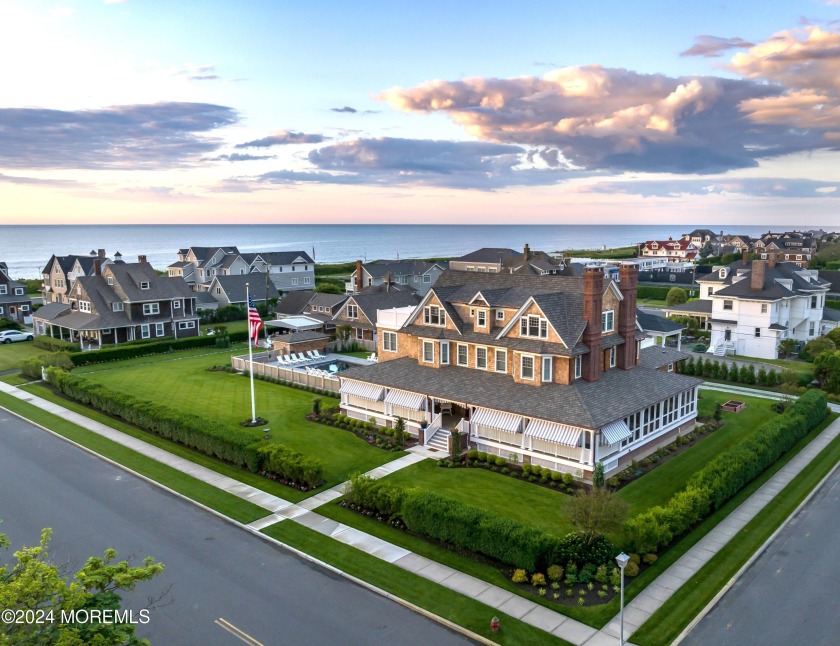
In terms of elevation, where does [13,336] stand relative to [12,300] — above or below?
below

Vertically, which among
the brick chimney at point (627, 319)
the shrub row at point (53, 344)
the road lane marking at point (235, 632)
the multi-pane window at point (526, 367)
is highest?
the brick chimney at point (627, 319)

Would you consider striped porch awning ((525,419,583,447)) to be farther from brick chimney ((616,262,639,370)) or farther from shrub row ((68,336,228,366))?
shrub row ((68,336,228,366))

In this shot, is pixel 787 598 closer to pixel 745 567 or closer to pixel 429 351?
pixel 745 567

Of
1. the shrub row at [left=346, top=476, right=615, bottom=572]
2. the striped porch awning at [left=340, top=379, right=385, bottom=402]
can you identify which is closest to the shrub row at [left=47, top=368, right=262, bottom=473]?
the striped porch awning at [left=340, top=379, right=385, bottom=402]

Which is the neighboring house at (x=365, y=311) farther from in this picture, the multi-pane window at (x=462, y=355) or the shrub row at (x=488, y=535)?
the shrub row at (x=488, y=535)

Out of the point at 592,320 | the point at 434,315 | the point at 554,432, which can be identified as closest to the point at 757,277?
the point at 592,320

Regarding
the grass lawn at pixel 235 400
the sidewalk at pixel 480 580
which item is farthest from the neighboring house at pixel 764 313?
the grass lawn at pixel 235 400

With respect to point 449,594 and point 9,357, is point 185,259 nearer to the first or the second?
point 9,357

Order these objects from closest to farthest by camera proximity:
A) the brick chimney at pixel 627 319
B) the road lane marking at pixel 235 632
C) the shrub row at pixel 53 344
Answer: the road lane marking at pixel 235 632
the brick chimney at pixel 627 319
the shrub row at pixel 53 344
